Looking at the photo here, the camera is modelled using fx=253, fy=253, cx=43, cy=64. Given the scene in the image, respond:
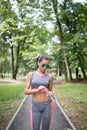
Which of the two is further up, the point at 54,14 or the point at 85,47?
the point at 54,14

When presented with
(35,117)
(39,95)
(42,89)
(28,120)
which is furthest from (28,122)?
(42,89)

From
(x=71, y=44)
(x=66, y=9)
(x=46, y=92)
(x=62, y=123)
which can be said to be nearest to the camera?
(x=46, y=92)

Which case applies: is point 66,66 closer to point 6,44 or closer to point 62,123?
point 6,44

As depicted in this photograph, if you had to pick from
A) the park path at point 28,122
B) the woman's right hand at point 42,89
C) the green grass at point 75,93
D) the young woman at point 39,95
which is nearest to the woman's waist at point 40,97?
the young woman at point 39,95

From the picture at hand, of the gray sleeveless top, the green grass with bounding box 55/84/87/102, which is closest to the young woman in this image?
the gray sleeveless top

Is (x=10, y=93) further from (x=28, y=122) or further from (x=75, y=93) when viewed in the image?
(x=28, y=122)

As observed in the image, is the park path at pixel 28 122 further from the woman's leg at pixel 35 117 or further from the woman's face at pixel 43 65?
the woman's face at pixel 43 65

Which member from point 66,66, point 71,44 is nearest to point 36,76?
point 71,44

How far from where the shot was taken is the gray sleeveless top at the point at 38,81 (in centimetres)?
455

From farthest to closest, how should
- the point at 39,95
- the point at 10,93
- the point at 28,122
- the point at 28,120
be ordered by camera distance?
the point at 10,93
the point at 28,120
the point at 28,122
the point at 39,95

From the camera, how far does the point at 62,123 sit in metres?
8.36

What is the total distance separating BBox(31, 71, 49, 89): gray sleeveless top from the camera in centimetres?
455

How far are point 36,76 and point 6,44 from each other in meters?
43.8

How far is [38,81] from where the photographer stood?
4562mm
